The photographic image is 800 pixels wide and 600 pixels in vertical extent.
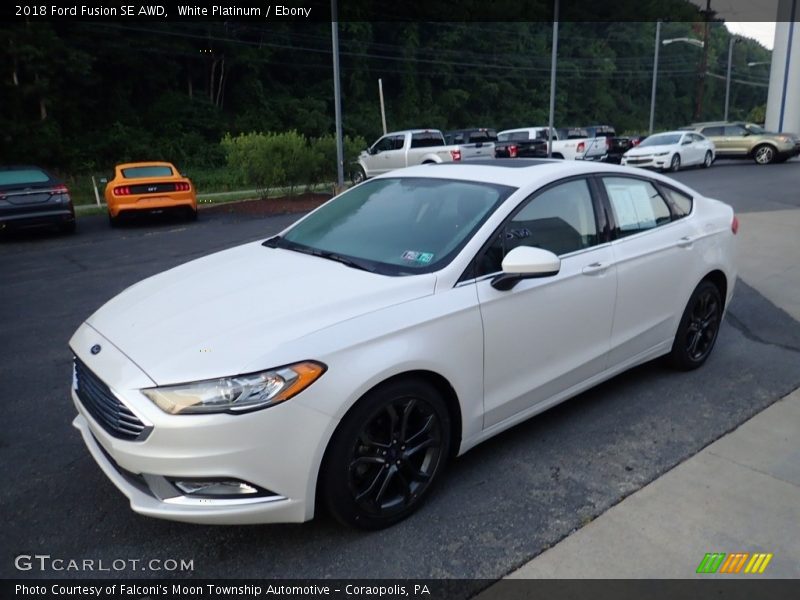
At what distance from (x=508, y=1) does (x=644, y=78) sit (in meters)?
25.6

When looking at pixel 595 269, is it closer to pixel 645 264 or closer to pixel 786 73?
pixel 645 264

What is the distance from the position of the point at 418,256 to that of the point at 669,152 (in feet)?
74.9

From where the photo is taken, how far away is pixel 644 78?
273 feet

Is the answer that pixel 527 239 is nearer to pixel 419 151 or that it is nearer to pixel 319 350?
pixel 319 350

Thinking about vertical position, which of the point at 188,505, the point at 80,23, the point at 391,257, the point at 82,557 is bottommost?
the point at 82,557

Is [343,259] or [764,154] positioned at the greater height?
[343,259]

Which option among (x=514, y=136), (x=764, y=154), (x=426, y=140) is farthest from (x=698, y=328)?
(x=764, y=154)

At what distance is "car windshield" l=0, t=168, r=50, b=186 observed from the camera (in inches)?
491

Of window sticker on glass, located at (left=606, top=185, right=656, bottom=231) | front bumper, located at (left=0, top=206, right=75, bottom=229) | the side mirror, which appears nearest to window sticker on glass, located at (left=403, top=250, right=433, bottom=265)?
the side mirror

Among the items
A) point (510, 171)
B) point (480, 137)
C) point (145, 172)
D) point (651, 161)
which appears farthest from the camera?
point (480, 137)

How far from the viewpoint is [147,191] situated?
45.1 ft

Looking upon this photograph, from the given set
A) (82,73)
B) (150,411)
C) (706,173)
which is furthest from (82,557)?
(82,73)

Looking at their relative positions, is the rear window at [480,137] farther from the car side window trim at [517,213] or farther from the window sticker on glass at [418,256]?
the window sticker on glass at [418,256]

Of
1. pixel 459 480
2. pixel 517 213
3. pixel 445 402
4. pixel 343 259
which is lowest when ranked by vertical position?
pixel 459 480
